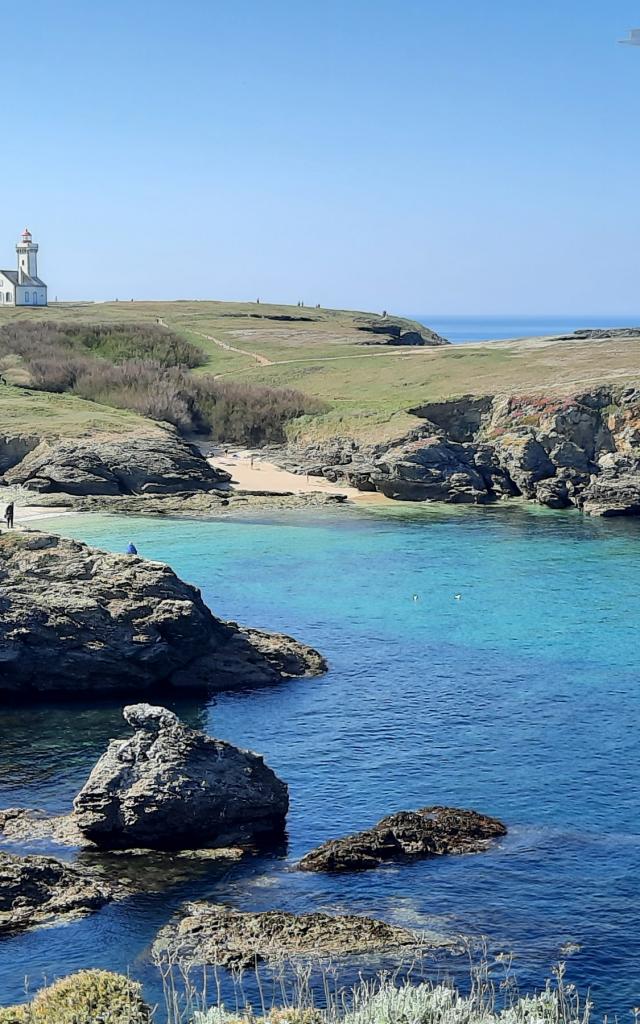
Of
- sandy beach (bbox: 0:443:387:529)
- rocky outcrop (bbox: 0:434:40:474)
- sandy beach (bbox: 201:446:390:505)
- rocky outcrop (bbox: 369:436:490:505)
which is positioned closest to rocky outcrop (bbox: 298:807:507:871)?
sandy beach (bbox: 0:443:387:529)

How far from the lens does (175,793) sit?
3052 cm

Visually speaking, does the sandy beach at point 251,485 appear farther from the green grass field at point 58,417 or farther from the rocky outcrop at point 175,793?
the rocky outcrop at point 175,793

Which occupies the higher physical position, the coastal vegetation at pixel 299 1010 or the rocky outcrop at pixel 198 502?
the rocky outcrop at pixel 198 502

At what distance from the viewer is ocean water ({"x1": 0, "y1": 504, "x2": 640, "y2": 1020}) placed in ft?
87.2

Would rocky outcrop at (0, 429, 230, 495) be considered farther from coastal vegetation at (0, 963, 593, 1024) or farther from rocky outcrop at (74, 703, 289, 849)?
coastal vegetation at (0, 963, 593, 1024)

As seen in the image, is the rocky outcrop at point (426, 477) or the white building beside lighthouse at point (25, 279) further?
the white building beside lighthouse at point (25, 279)

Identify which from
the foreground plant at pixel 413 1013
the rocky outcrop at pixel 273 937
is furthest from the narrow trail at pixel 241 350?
the foreground plant at pixel 413 1013

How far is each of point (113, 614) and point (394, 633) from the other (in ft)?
40.8

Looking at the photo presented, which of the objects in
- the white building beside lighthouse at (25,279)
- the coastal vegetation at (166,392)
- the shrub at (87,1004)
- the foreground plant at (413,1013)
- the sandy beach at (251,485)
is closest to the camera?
the foreground plant at (413,1013)

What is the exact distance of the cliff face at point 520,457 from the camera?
268 feet

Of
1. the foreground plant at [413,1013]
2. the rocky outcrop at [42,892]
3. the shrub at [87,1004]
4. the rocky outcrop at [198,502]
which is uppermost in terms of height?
the rocky outcrop at [198,502]

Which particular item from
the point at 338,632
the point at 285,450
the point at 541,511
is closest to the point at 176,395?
the point at 285,450

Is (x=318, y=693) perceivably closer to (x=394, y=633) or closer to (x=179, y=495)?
(x=394, y=633)

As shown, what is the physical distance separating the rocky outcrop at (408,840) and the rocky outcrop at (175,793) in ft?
6.70
